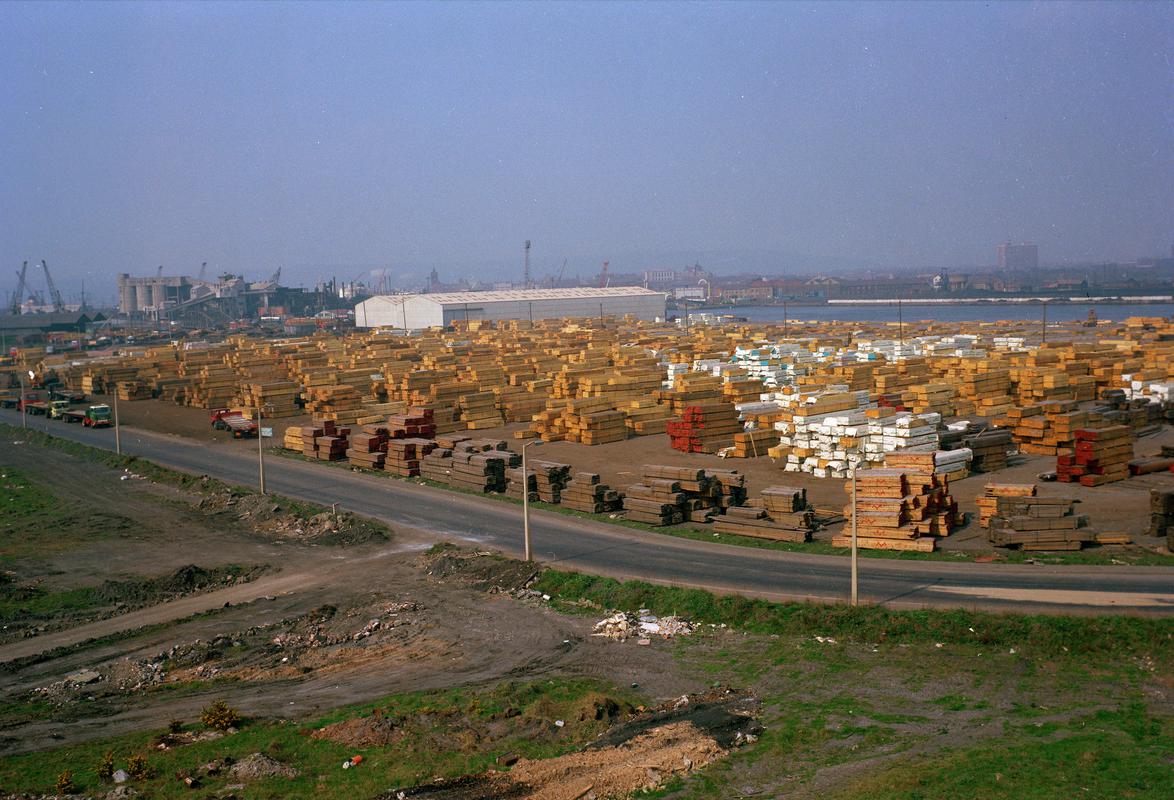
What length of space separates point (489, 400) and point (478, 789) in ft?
106

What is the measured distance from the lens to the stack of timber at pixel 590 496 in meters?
25.2

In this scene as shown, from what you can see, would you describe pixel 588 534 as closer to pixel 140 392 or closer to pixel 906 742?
pixel 906 742

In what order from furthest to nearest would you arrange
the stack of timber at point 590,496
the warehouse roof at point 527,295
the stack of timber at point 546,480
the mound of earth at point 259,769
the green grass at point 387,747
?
the warehouse roof at point 527,295, the stack of timber at point 546,480, the stack of timber at point 590,496, the mound of earth at point 259,769, the green grass at point 387,747

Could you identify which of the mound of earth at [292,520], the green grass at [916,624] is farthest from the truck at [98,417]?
the green grass at [916,624]

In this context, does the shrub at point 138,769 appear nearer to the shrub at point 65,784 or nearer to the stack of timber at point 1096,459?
the shrub at point 65,784

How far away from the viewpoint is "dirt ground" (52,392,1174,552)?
2202 centimetres

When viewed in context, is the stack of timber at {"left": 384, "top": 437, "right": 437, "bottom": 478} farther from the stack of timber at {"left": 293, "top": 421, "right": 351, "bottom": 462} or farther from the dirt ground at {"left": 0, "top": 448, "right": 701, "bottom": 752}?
the dirt ground at {"left": 0, "top": 448, "right": 701, "bottom": 752}

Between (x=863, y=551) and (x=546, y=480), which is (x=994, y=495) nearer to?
(x=863, y=551)

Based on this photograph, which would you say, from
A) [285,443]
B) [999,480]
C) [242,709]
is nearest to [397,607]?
[242,709]

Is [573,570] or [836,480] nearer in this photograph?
[573,570]

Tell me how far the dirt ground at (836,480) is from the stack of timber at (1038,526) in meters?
0.53

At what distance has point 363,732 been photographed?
1270cm

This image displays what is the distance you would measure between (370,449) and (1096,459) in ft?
76.7

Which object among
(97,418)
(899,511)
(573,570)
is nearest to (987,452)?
(899,511)
